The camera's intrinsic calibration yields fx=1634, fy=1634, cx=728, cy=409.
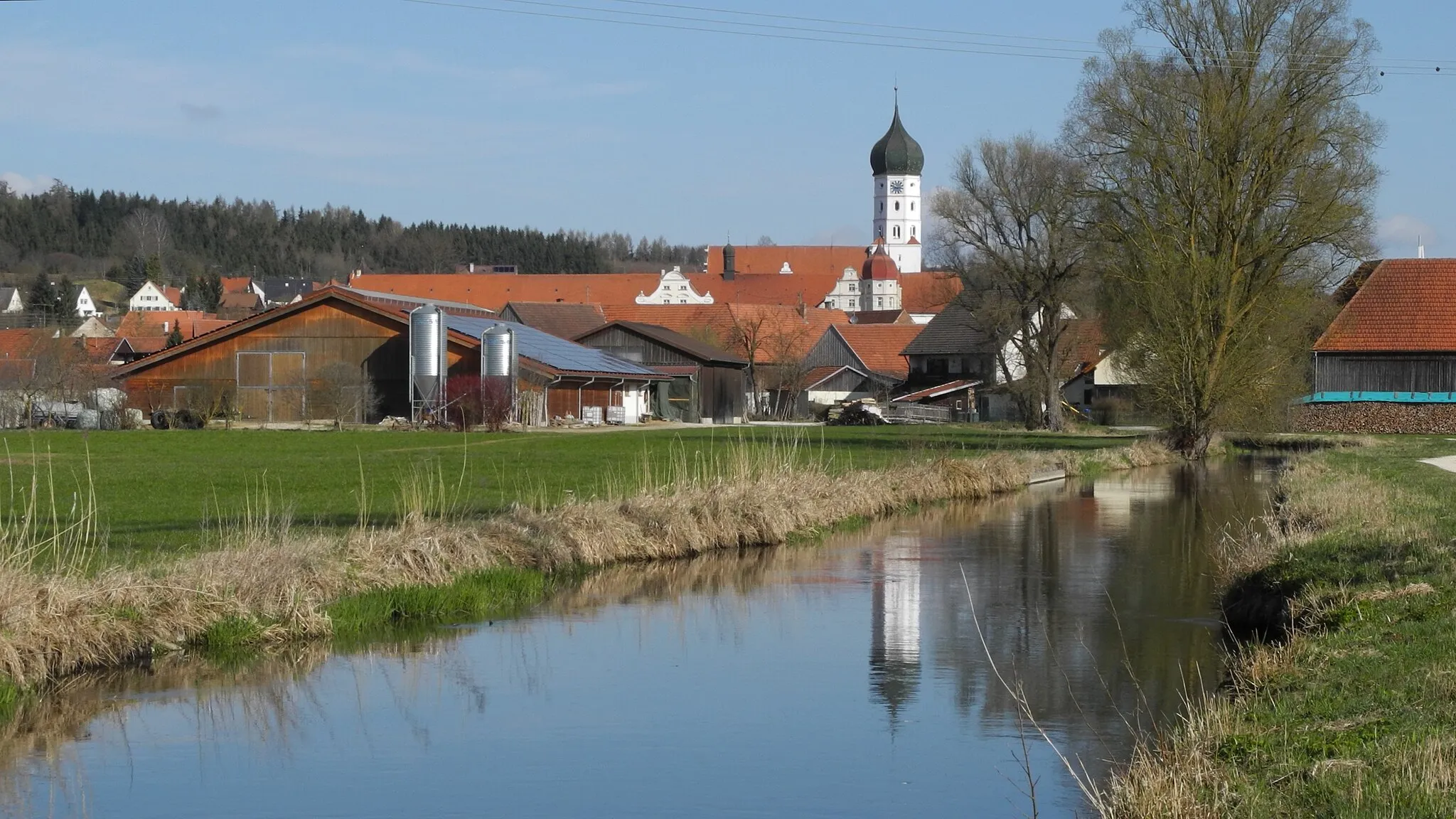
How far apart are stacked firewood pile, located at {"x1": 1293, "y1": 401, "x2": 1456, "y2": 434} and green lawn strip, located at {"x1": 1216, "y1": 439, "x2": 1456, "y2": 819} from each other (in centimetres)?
4575

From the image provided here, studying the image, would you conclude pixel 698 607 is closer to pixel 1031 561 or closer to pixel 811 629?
pixel 811 629

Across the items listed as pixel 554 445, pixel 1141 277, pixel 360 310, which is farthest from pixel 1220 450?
pixel 360 310

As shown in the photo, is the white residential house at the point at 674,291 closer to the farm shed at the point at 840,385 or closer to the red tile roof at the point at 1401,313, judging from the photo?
the farm shed at the point at 840,385

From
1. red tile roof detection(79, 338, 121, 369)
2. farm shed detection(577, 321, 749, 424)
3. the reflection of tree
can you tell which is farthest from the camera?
farm shed detection(577, 321, 749, 424)

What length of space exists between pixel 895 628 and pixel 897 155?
162m

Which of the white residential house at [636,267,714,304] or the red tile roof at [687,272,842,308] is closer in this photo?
the white residential house at [636,267,714,304]

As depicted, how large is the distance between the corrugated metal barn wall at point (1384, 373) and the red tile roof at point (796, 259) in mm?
113767

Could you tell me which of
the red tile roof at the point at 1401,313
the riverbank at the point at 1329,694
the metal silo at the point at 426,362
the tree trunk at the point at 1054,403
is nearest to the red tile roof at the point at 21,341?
the metal silo at the point at 426,362

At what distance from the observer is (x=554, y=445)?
44.3 m

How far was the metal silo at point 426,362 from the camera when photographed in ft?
181

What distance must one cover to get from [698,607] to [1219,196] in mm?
28231

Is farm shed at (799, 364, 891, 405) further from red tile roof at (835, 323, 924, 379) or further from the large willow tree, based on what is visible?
the large willow tree

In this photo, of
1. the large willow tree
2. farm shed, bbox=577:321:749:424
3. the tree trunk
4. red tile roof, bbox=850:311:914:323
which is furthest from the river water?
red tile roof, bbox=850:311:914:323

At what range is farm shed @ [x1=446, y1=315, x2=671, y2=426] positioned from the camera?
57750mm
